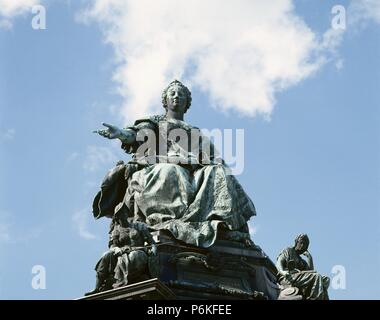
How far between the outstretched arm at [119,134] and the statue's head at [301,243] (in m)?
4.86

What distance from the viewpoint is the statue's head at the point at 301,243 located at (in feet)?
92.6

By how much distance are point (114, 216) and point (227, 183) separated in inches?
115

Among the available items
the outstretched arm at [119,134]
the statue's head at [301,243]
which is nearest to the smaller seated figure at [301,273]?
the statue's head at [301,243]

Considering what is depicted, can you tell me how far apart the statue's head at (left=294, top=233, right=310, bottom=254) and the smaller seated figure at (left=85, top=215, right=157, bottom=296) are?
333 cm

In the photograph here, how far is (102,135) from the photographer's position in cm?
2997

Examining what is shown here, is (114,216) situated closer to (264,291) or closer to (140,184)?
(140,184)

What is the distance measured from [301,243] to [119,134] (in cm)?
520

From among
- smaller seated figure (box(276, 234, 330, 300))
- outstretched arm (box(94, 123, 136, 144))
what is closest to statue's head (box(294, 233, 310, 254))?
smaller seated figure (box(276, 234, 330, 300))

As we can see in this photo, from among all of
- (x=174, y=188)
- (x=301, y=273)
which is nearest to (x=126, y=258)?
(x=174, y=188)

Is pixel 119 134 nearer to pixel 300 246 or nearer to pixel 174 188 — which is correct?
pixel 174 188

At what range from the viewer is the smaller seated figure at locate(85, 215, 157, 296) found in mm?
26250

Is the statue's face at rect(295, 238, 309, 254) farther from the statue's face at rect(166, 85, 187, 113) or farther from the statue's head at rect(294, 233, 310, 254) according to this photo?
the statue's face at rect(166, 85, 187, 113)
